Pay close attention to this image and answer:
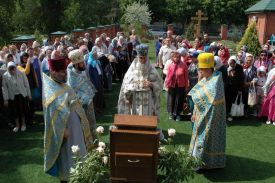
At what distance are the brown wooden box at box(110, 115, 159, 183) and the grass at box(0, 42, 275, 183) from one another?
96.8 inches

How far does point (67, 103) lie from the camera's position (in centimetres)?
503

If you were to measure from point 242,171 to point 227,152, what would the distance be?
1.00m

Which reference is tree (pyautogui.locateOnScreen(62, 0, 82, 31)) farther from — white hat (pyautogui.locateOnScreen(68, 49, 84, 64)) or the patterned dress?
the patterned dress

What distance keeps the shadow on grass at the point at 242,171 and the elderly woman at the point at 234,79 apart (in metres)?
3.06

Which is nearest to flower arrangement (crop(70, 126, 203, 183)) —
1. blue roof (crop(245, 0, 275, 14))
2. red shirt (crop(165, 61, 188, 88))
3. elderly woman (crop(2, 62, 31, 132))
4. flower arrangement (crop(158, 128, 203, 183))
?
flower arrangement (crop(158, 128, 203, 183))

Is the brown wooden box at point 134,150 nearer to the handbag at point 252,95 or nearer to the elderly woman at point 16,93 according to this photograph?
the elderly woman at point 16,93

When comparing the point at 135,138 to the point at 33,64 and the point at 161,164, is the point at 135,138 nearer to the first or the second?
the point at 161,164

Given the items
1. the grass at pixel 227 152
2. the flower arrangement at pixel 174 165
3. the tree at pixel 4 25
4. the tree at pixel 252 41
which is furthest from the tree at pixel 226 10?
the flower arrangement at pixel 174 165

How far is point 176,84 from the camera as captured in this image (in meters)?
9.90

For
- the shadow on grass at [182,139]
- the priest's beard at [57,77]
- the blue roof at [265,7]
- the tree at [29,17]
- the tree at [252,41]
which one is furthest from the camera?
the tree at [29,17]

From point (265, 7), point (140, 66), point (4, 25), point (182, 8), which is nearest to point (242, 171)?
point (140, 66)

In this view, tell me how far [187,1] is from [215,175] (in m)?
52.5

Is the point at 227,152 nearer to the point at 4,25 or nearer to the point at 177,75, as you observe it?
the point at 177,75

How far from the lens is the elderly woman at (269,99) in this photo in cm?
1000
